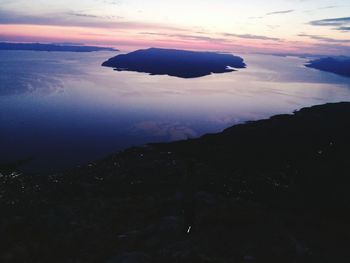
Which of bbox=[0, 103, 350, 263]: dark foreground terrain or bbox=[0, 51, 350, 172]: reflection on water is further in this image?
→ bbox=[0, 51, 350, 172]: reflection on water

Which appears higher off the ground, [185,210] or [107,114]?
[185,210]

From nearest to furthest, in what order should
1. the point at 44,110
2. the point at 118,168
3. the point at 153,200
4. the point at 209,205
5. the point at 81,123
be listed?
the point at 209,205 < the point at 153,200 < the point at 118,168 < the point at 81,123 < the point at 44,110

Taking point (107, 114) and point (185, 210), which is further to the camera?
point (107, 114)

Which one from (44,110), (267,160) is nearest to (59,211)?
(267,160)

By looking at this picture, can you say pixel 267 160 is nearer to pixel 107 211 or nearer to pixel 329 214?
pixel 329 214

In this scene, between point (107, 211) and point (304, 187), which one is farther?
point (304, 187)

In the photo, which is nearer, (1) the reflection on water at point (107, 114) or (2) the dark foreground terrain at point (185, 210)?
(2) the dark foreground terrain at point (185, 210)

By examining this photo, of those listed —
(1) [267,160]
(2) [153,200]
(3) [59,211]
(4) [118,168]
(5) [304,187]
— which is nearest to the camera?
(3) [59,211]

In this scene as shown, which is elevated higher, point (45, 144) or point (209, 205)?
point (209, 205)
